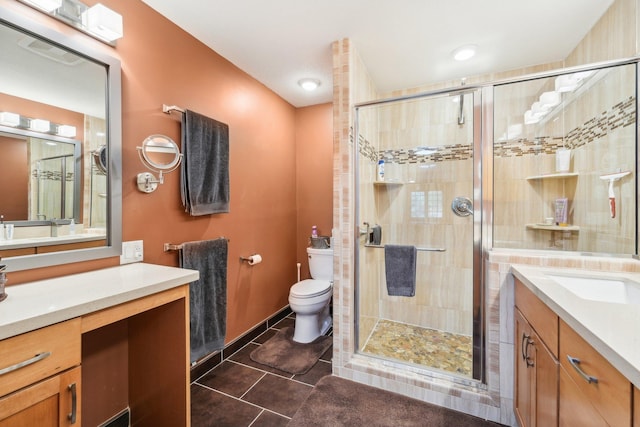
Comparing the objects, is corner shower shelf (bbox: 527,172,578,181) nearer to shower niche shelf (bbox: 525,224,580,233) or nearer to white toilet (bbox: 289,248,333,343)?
A: shower niche shelf (bbox: 525,224,580,233)

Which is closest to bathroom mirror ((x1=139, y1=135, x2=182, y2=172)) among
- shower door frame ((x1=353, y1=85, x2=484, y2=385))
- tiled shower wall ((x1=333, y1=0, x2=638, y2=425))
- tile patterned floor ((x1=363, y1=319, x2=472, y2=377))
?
tiled shower wall ((x1=333, y1=0, x2=638, y2=425))

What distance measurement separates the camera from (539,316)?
1112mm

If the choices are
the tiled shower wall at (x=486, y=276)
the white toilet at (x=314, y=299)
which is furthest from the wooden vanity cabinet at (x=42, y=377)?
the white toilet at (x=314, y=299)

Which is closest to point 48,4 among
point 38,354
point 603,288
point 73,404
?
point 38,354

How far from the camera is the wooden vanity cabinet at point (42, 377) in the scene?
75cm

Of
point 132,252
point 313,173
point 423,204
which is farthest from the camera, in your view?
point 313,173

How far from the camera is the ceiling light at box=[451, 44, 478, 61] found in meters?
2.00

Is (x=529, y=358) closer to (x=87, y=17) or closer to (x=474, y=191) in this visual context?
(x=474, y=191)

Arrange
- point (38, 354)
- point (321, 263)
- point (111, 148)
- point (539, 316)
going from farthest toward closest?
point (321, 263) → point (111, 148) → point (539, 316) → point (38, 354)

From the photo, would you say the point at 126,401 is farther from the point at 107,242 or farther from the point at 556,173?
the point at 556,173

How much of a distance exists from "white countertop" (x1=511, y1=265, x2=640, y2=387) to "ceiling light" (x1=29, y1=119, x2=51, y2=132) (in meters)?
2.14

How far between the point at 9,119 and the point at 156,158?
581mm

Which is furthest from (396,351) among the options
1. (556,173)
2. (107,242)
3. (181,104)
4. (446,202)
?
(181,104)

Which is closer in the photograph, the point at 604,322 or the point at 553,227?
the point at 604,322
